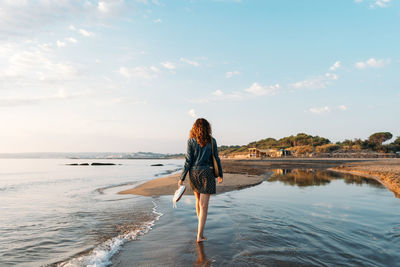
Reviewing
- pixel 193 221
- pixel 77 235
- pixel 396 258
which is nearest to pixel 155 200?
pixel 193 221

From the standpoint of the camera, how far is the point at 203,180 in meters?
4.77

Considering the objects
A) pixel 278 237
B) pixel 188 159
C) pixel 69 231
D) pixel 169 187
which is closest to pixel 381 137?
pixel 169 187

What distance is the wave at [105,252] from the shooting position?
3.79 m

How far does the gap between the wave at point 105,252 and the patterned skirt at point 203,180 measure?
176cm

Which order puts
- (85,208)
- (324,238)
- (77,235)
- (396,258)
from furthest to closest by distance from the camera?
(85,208), (77,235), (324,238), (396,258)

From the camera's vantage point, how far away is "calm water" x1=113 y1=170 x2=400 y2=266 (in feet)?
12.3

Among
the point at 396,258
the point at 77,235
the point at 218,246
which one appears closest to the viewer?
the point at 396,258

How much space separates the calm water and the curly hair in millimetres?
1996

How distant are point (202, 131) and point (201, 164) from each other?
0.68m

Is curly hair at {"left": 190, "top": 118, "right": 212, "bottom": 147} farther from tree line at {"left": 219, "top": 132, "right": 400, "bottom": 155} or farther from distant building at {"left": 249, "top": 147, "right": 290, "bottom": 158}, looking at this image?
distant building at {"left": 249, "top": 147, "right": 290, "bottom": 158}

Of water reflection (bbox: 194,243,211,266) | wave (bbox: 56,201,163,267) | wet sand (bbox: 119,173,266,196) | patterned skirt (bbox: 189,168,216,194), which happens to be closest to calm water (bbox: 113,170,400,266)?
water reflection (bbox: 194,243,211,266)

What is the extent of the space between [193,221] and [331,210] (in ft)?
14.4

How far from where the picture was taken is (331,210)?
7367 mm

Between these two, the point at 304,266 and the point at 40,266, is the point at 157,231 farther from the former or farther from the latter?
the point at 304,266
